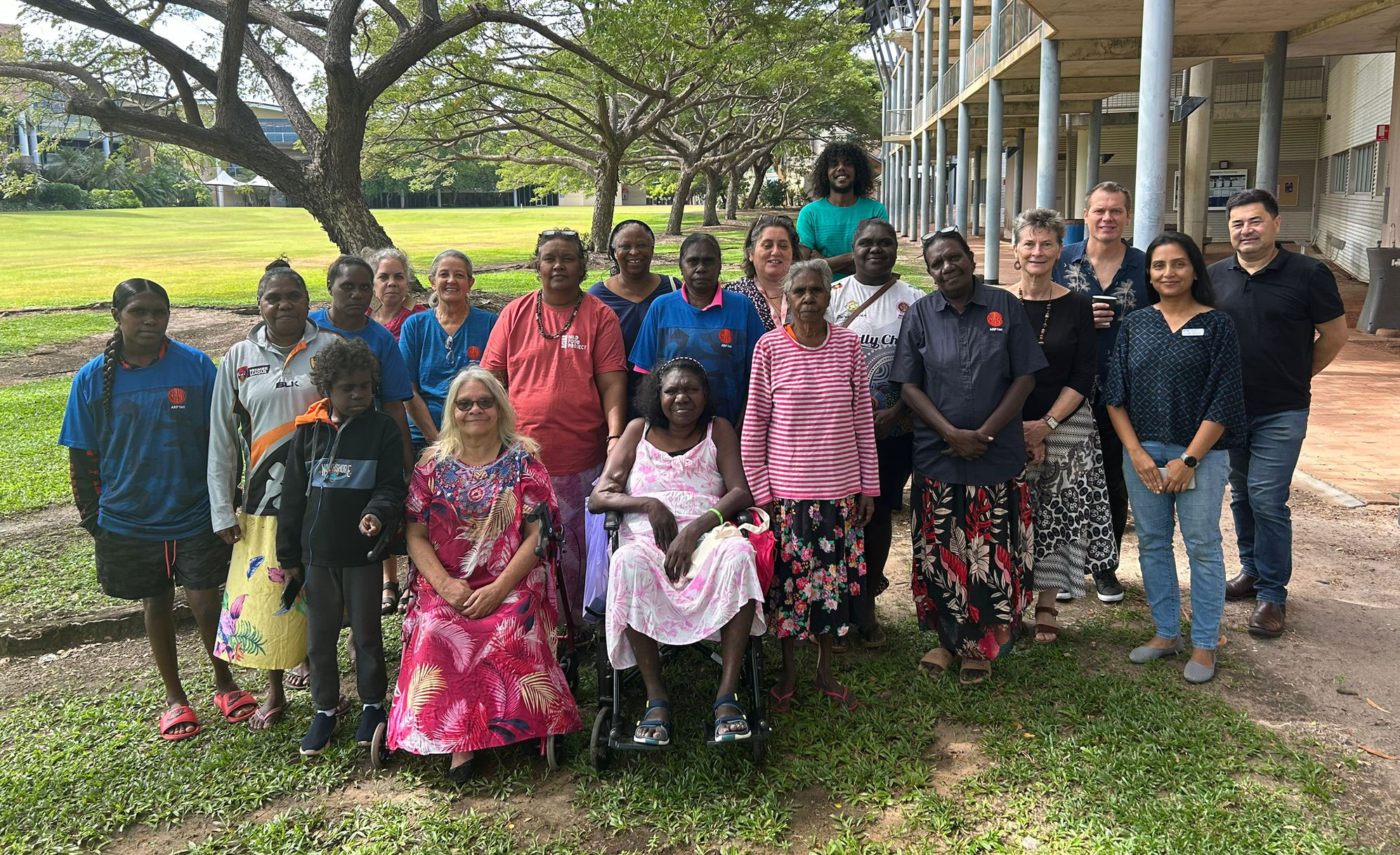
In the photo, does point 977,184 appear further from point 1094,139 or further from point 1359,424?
point 1359,424

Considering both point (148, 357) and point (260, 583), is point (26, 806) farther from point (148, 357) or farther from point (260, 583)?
point (148, 357)

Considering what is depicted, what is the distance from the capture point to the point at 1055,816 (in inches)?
Result: 127

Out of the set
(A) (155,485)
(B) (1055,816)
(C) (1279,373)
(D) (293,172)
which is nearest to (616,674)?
(B) (1055,816)

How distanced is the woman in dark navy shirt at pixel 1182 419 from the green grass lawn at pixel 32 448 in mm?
5619

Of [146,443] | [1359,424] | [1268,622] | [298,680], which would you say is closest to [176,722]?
[298,680]

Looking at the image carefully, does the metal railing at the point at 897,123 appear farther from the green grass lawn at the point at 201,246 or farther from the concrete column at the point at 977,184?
the green grass lawn at the point at 201,246

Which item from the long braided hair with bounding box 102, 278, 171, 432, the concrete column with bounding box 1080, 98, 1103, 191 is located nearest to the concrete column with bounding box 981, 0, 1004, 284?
the concrete column with bounding box 1080, 98, 1103, 191

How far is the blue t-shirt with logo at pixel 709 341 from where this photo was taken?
4.24 metres

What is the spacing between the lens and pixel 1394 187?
46.8ft

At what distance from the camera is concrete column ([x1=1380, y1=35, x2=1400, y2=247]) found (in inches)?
555

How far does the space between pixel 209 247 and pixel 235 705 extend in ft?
132

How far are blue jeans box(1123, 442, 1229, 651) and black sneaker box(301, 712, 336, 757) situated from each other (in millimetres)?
3370

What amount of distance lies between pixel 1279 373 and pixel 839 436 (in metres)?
2.10

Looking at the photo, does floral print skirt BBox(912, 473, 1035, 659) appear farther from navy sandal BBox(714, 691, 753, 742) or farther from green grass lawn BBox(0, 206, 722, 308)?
green grass lawn BBox(0, 206, 722, 308)
